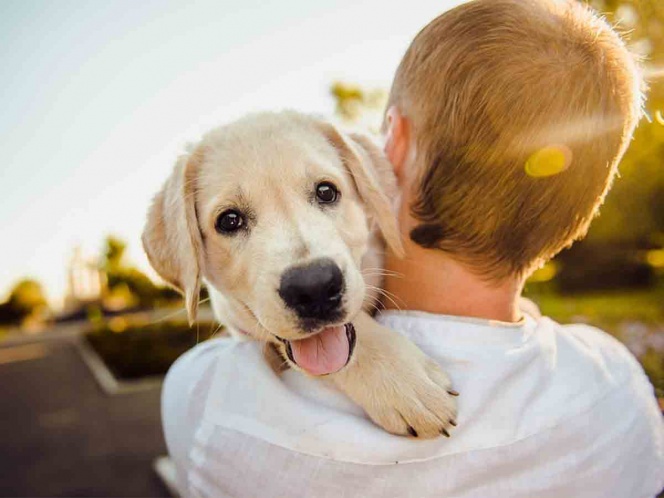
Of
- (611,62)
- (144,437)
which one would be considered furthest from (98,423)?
(611,62)

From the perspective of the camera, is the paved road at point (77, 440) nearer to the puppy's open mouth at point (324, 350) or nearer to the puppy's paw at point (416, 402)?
the puppy's open mouth at point (324, 350)

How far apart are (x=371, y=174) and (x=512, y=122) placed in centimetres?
77

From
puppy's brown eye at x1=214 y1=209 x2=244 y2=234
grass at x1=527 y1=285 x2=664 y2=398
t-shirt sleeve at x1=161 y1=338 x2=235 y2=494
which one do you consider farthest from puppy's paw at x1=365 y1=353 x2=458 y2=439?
grass at x1=527 y1=285 x2=664 y2=398

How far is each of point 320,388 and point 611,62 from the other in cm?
154

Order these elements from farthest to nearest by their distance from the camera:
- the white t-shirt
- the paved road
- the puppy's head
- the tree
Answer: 1. the tree
2. the paved road
3. the puppy's head
4. the white t-shirt

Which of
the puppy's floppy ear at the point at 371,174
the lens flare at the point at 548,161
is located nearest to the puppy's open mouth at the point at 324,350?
the puppy's floppy ear at the point at 371,174

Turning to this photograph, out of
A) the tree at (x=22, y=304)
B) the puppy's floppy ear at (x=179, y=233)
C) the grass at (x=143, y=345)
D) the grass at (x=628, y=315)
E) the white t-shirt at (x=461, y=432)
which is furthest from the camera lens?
the tree at (x=22, y=304)

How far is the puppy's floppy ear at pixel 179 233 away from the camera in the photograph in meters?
2.84

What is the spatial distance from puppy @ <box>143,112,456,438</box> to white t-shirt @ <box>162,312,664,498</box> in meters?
0.09

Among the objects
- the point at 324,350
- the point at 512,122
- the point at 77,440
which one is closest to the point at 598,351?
the point at 512,122

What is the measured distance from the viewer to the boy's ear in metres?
2.45

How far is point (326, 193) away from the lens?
287cm

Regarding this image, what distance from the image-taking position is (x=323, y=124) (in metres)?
3.12

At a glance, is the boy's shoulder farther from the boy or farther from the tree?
the tree
